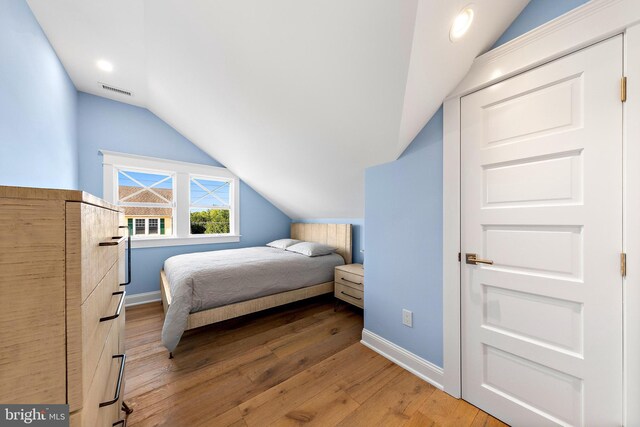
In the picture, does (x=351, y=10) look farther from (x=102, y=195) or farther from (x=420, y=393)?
(x=102, y=195)

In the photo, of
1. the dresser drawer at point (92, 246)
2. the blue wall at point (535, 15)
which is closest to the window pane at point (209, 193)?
the dresser drawer at point (92, 246)

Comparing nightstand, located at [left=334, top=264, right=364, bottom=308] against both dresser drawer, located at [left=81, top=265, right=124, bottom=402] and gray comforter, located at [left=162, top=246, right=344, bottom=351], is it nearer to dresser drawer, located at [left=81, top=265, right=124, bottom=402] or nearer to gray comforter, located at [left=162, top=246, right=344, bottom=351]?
gray comforter, located at [left=162, top=246, right=344, bottom=351]

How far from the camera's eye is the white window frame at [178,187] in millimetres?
2906

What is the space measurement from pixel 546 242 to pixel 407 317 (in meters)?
1.01

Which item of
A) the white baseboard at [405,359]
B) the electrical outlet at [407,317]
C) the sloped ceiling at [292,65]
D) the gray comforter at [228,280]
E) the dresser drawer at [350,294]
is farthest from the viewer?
the dresser drawer at [350,294]

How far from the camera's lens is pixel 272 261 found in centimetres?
260

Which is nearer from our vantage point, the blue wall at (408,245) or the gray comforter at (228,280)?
the blue wall at (408,245)

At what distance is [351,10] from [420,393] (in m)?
2.35

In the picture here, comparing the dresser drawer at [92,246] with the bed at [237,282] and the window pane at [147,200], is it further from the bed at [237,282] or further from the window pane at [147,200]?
the window pane at [147,200]

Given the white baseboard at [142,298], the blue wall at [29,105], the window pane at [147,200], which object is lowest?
the white baseboard at [142,298]

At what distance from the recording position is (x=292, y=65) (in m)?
1.60

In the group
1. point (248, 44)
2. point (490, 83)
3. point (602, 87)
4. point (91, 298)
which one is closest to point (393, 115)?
point (490, 83)

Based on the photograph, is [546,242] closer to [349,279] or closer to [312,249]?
[349,279]

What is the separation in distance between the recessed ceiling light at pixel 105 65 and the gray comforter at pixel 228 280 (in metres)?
2.19
